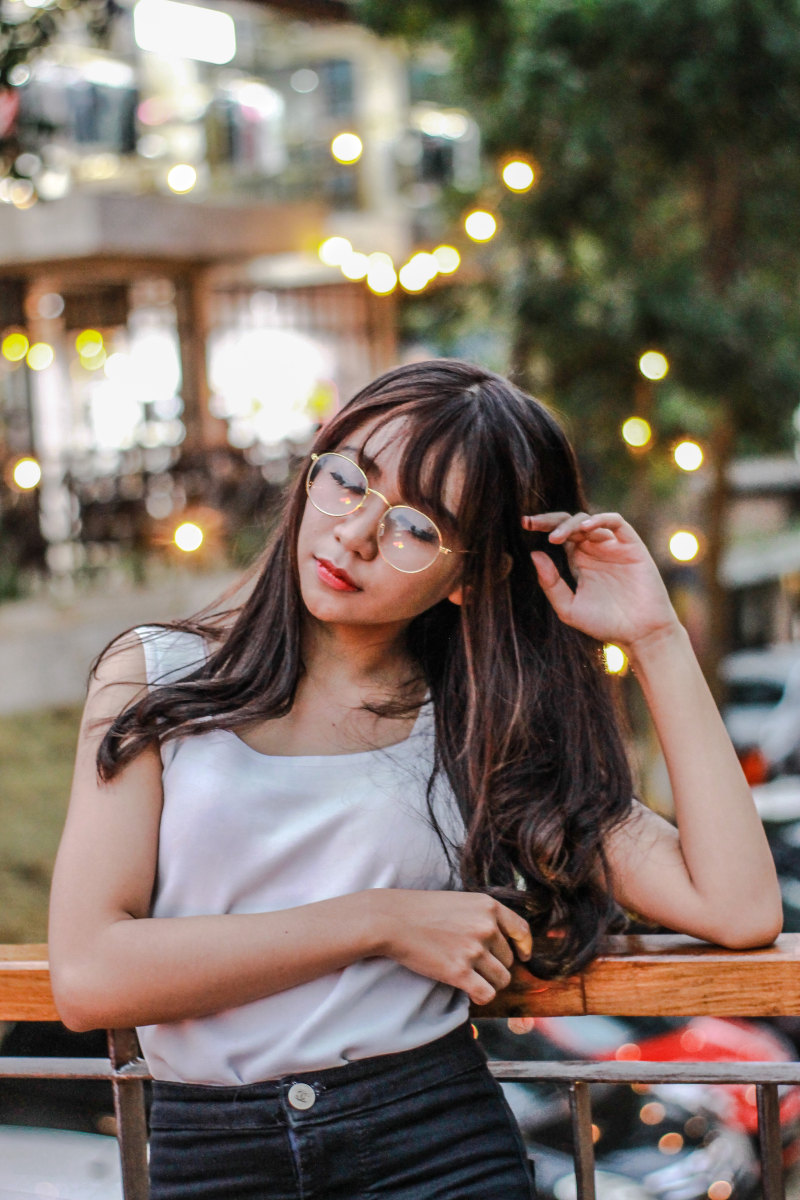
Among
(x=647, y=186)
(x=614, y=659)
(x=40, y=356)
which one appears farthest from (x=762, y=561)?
(x=614, y=659)

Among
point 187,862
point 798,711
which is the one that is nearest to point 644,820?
point 187,862

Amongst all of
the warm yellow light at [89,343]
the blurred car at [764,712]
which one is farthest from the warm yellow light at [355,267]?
the warm yellow light at [89,343]

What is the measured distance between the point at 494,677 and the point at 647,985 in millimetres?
474

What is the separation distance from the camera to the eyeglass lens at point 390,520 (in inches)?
67.4

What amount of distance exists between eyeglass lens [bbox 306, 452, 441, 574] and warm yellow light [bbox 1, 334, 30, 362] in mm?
13068

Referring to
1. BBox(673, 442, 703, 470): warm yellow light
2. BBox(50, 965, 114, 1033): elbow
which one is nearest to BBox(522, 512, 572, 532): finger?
BBox(50, 965, 114, 1033): elbow

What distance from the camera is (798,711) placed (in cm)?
1109

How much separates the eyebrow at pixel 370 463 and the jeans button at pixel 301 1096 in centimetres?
73

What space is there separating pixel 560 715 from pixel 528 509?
0.29 meters

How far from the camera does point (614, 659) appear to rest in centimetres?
223

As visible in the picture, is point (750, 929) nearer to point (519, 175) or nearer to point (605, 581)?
point (605, 581)

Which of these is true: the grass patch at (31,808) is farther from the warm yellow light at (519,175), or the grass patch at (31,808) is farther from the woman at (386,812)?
the woman at (386,812)

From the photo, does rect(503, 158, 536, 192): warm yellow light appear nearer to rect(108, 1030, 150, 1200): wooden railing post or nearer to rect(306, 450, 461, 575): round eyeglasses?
rect(306, 450, 461, 575): round eyeglasses

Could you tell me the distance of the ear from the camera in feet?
6.06
